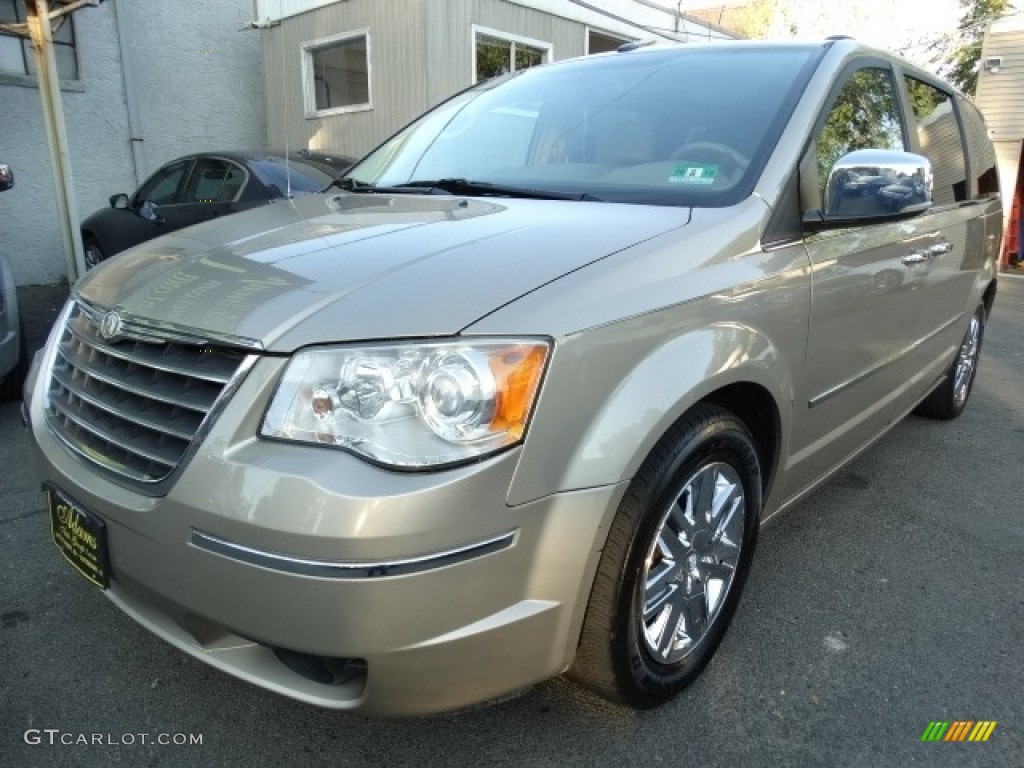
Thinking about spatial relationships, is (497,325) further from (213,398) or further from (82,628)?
(82,628)

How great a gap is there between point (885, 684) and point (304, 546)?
1687mm

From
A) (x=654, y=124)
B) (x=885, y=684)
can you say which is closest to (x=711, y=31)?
(x=654, y=124)

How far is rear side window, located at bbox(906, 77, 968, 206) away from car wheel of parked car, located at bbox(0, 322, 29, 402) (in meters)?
4.65

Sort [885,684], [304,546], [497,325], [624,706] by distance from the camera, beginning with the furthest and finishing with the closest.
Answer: [885,684], [624,706], [497,325], [304,546]

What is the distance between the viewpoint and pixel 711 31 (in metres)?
14.4

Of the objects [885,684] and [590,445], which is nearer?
[590,445]

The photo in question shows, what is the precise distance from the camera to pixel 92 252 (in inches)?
328

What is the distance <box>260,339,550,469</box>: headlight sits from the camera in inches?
56.0

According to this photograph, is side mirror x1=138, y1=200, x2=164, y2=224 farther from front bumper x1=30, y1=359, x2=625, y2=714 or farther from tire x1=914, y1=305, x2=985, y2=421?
tire x1=914, y1=305, x2=985, y2=421

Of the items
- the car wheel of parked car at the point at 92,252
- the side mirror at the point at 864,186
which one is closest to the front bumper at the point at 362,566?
the side mirror at the point at 864,186

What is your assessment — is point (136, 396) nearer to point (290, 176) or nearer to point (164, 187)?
point (290, 176)

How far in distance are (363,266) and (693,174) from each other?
1071 millimetres

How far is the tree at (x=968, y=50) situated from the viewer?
23828 millimetres

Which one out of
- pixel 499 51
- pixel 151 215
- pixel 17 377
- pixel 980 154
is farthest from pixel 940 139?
pixel 499 51
